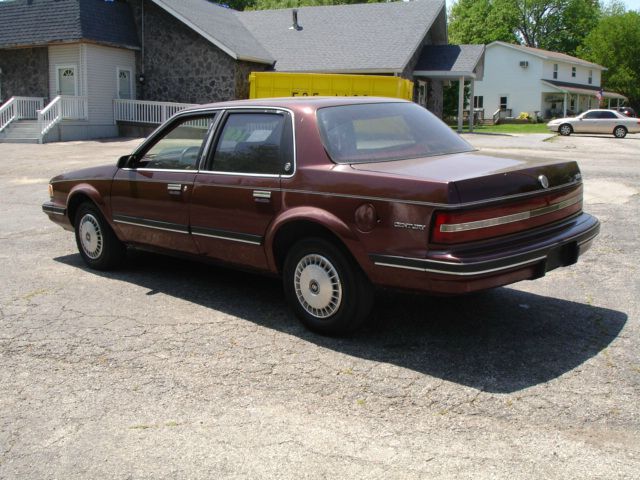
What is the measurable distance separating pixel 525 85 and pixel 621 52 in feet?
59.2

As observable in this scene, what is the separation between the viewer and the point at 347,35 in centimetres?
3344

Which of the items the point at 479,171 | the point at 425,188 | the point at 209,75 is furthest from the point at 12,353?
the point at 209,75

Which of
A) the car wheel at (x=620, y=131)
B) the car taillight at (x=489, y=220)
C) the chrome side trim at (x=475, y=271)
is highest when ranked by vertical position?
the car wheel at (x=620, y=131)

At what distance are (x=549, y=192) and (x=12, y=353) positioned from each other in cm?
383

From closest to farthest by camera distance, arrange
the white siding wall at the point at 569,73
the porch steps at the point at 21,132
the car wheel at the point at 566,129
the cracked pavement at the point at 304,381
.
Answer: the cracked pavement at the point at 304,381, the porch steps at the point at 21,132, the car wheel at the point at 566,129, the white siding wall at the point at 569,73

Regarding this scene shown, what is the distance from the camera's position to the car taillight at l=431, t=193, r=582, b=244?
4.39 m

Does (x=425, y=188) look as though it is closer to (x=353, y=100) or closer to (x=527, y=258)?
(x=527, y=258)

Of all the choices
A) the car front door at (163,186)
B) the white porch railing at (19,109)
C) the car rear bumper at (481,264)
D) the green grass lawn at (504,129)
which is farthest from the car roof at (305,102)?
the green grass lawn at (504,129)

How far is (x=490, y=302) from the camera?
5.98 meters

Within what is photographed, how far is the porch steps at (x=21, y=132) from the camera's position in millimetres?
26297

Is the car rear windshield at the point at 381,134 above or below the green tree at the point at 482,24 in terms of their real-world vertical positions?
below

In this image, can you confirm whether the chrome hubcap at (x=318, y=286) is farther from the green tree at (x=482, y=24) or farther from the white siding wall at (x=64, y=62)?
the green tree at (x=482, y=24)

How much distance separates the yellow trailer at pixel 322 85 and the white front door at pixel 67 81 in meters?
11.7

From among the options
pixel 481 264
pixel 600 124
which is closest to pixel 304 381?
pixel 481 264
